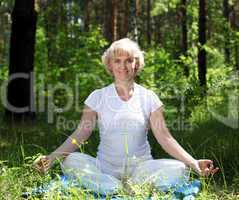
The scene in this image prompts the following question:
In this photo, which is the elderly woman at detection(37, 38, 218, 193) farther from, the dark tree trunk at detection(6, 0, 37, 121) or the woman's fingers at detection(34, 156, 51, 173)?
the dark tree trunk at detection(6, 0, 37, 121)

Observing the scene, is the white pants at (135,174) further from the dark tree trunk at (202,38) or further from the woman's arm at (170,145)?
the dark tree trunk at (202,38)

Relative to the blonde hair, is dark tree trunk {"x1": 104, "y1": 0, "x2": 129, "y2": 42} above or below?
above

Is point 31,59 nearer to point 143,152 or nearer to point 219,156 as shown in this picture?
point 219,156

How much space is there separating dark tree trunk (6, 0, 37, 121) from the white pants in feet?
20.3

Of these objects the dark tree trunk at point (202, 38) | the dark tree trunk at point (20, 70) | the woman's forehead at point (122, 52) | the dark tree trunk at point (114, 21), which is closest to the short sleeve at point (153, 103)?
the woman's forehead at point (122, 52)

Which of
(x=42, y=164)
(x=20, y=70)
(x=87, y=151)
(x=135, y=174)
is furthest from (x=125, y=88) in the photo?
(x=20, y=70)

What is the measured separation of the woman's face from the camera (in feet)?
15.3

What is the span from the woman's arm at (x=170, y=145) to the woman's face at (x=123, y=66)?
41 cm

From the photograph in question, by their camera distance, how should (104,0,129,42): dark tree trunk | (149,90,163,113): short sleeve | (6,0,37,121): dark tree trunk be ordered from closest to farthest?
1. (149,90,163,113): short sleeve
2. (6,0,37,121): dark tree trunk
3. (104,0,129,42): dark tree trunk

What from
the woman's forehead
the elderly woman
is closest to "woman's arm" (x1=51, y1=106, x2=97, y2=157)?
the elderly woman

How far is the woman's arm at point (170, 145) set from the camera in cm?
435

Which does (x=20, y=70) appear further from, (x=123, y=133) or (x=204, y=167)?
(x=204, y=167)

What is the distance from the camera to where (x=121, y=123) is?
481cm

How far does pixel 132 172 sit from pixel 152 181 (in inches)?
17.4
